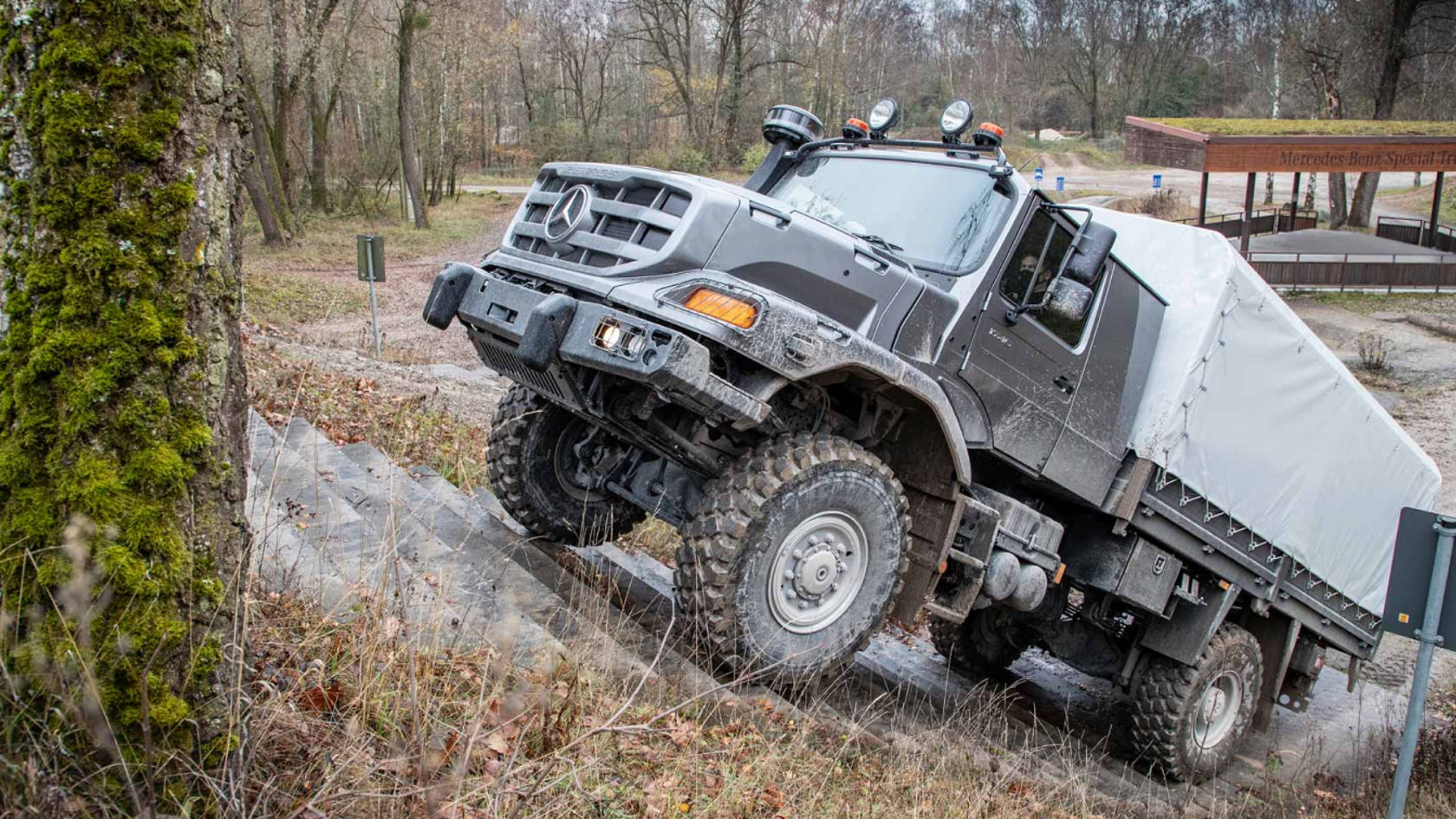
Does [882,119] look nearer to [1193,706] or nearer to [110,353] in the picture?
[1193,706]

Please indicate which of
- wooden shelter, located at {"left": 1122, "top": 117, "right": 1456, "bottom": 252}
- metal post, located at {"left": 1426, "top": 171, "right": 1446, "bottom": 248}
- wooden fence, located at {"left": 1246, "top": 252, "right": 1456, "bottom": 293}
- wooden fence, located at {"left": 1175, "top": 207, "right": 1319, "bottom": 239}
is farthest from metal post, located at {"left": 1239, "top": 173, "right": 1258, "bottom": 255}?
metal post, located at {"left": 1426, "top": 171, "right": 1446, "bottom": 248}

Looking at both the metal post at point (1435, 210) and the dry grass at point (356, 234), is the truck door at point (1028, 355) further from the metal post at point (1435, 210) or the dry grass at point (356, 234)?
the metal post at point (1435, 210)

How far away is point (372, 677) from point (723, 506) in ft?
5.13

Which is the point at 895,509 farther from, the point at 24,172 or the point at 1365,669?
the point at 1365,669

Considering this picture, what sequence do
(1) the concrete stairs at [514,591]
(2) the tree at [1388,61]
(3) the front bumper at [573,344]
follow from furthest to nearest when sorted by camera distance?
1. (2) the tree at [1388,61]
2. (1) the concrete stairs at [514,591]
3. (3) the front bumper at [573,344]

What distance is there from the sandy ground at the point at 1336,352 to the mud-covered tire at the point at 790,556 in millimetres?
2957

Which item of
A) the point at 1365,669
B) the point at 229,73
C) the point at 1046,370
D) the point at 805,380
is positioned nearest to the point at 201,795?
the point at 229,73

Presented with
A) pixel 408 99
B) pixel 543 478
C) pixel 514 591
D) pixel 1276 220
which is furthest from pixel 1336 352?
pixel 408 99

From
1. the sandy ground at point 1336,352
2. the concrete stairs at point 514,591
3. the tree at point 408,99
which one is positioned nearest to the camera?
the concrete stairs at point 514,591

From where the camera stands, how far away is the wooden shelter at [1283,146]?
20.5 m

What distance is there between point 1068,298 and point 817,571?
6.13 feet

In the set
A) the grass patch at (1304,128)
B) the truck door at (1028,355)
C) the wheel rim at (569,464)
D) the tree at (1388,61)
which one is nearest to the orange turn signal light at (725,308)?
the truck door at (1028,355)

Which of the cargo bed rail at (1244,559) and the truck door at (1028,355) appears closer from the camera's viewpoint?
the truck door at (1028,355)

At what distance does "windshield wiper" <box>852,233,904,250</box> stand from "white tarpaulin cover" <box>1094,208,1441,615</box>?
1.47 m
